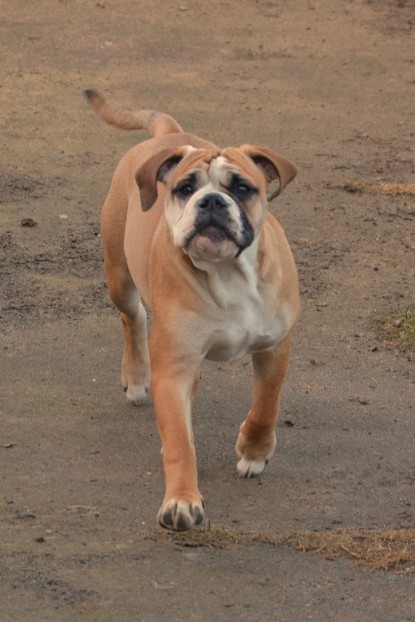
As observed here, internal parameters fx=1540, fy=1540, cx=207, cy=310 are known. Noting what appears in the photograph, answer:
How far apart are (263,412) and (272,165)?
3.27ft

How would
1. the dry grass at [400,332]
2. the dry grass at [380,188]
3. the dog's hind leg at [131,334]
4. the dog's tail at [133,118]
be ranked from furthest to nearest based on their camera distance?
1. the dry grass at [380,188]
2. the dry grass at [400,332]
3. the dog's tail at [133,118]
4. the dog's hind leg at [131,334]

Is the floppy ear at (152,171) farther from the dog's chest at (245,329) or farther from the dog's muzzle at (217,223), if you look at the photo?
the dog's chest at (245,329)

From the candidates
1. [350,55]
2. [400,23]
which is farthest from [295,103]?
[400,23]

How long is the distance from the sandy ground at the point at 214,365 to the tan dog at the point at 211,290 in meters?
0.28

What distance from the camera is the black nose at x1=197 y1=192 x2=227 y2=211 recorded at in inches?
218

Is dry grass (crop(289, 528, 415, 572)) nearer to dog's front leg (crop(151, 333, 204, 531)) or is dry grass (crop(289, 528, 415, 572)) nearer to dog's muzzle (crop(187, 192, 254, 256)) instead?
dog's front leg (crop(151, 333, 204, 531))

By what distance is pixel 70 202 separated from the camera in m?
9.77

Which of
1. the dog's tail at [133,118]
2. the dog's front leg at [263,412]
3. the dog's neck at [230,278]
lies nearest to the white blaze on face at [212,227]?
the dog's neck at [230,278]

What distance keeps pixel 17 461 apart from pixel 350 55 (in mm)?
7380

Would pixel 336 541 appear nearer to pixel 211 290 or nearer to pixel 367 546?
pixel 367 546

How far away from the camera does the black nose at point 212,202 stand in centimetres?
554

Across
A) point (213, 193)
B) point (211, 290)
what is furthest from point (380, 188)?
point (213, 193)

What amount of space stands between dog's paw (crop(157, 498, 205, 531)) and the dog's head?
2.99 feet

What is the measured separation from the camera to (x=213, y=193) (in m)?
5.57
